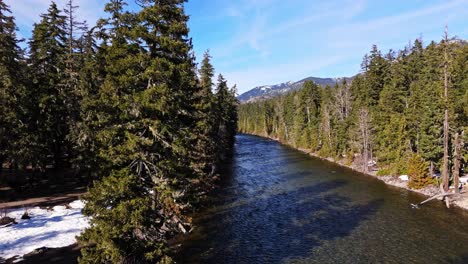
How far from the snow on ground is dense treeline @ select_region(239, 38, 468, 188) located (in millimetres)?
37157

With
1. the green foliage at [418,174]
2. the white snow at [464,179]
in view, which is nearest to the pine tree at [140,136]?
the green foliage at [418,174]

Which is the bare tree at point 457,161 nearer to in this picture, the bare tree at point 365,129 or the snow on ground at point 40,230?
the bare tree at point 365,129

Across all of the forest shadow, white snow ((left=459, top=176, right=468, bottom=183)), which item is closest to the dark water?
the forest shadow

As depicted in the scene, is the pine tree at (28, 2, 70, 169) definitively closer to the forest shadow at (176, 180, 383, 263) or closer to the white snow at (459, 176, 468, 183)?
the forest shadow at (176, 180, 383, 263)

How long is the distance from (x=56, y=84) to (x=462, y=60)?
59.4m

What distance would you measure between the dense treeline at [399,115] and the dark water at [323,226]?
23.4 feet

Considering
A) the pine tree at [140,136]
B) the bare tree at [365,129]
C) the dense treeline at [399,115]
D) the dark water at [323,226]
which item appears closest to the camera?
the pine tree at [140,136]

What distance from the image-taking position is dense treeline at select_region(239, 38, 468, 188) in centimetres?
3844

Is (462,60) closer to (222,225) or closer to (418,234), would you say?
(418,234)

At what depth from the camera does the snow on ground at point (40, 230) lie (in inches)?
857

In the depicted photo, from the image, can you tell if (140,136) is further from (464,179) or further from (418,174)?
(464,179)

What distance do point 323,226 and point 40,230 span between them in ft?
73.7

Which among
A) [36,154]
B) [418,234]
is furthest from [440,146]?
[36,154]

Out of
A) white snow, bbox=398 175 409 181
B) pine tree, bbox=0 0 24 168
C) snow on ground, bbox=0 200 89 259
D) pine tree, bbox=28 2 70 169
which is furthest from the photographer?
white snow, bbox=398 175 409 181
